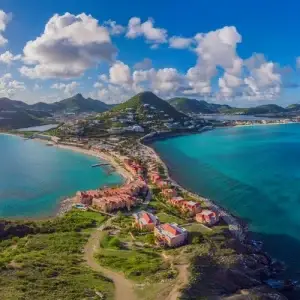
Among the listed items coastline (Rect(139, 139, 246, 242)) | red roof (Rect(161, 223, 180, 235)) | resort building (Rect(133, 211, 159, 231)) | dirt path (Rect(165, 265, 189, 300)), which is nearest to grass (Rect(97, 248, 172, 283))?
dirt path (Rect(165, 265, 189, 300))

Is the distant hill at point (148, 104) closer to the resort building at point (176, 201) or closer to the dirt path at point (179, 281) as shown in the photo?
the resort building at point (176, 201)

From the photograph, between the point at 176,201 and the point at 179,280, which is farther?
the point at 176,201

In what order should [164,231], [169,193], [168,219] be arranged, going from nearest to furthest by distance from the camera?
[164,231]
[168,219]
[169,193]

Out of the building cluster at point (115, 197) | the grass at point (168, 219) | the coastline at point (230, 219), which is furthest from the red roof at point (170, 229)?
the building cluster at point (115, 197)

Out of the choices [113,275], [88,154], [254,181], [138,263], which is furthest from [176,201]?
[88,154]

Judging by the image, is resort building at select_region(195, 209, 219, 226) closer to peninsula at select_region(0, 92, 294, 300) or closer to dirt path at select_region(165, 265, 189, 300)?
peninsula at select_region(0, 92, 294, 300)

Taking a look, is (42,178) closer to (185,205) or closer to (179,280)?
(185,205)

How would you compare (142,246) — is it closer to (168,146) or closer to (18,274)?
(18,274)
